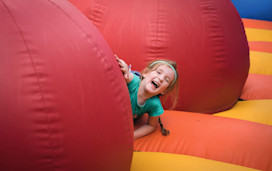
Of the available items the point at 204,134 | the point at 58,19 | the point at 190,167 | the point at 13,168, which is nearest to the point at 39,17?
the point at 58,19

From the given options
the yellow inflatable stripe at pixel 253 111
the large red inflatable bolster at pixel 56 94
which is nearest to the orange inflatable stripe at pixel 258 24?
the yellow inflatable stripe at pixel 253 111

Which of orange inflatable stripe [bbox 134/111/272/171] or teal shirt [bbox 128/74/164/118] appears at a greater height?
teal shirt [bbox 128/74/164/118]

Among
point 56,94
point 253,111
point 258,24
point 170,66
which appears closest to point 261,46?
point 258,24

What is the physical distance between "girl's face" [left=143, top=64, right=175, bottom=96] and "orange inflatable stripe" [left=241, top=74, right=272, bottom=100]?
0.86m

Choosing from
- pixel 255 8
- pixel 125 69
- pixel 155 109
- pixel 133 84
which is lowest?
pixel 255 8

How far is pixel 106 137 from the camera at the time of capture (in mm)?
1046

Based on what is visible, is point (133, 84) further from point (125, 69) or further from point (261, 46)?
point (261, 46)

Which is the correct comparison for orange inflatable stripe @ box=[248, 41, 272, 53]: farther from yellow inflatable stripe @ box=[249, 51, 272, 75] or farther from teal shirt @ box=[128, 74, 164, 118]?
teal shirt @ box=[128, 74, 164, 118]

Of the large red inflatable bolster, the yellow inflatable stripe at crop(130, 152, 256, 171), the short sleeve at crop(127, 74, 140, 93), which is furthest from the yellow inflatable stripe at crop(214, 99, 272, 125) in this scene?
the large red inflatable bolster

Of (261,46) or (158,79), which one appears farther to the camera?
(261,46)

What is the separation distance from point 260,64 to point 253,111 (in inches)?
32.7

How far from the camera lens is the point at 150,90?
5.02 ft

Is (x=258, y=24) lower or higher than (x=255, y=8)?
lower

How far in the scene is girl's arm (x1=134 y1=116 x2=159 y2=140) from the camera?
5.12ft
